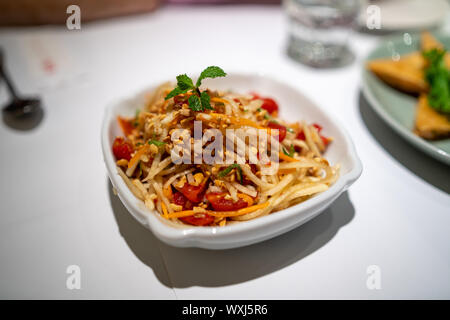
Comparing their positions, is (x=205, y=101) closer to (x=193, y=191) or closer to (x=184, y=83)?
(x=184, y=83)

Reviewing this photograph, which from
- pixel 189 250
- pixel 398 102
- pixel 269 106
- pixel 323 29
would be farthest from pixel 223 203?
pixel 323 29

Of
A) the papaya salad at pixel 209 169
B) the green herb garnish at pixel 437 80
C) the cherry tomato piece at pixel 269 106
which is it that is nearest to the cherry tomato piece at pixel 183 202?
the papaya salad at pixel 209 169

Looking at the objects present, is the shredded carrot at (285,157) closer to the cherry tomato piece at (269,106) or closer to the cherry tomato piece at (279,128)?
the cherry tomato piece at (279,128)

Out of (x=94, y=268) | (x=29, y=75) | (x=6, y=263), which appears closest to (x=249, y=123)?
(x=94, y=268)

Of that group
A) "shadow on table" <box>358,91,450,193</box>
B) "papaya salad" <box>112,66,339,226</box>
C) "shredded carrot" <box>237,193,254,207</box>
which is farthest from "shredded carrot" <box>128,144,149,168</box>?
"shadow on table" <box>358,91,450,193</box>

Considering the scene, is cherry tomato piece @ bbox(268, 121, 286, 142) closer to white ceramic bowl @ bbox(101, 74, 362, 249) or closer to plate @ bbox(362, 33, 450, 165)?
white ceramic bowl @ bbox(101, 74, 362, 249)
